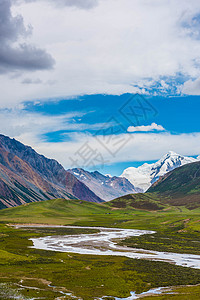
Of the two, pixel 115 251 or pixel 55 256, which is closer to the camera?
pixel 55 256

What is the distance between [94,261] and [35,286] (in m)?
31.9

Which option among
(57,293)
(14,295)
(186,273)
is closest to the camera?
(14,295)

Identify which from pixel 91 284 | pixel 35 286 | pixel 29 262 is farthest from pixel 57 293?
pixel 29 262

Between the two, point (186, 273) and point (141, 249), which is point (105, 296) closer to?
point (186, 273)

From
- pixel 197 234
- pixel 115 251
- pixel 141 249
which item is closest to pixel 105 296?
pixel 115 251

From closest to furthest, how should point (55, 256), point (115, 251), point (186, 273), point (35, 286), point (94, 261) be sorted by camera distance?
point (35, 286)
point (186, 273)
point (94, 261)
point (55, 256)
point (115, 251)

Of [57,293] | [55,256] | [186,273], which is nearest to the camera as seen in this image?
[57,293]

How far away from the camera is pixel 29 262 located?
265 ft

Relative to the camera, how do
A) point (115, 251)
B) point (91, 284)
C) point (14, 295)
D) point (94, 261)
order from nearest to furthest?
point (14, 295) → point (91, 284) → point (94, 261) → point (115, 251)

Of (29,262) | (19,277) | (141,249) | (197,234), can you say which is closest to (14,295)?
(19,277)

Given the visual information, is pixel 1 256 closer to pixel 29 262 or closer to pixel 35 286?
pixel 29 262

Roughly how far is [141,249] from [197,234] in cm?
5746

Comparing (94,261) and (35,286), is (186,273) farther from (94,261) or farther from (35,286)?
(35,286)

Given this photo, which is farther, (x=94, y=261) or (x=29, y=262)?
(x=94, y=261)
